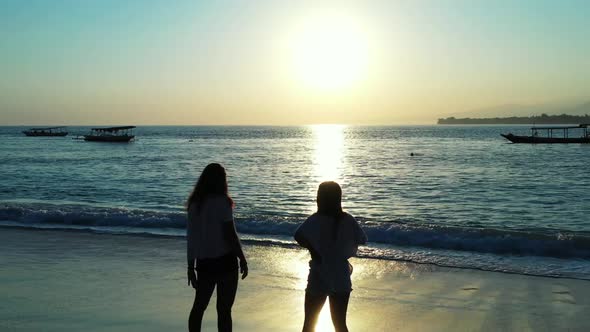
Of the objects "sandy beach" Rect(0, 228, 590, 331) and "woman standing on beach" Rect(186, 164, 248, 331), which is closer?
"woman standing on beach" Rect(186, 164, 248, 331)

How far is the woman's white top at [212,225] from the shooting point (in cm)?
524

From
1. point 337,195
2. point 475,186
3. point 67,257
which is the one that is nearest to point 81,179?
point 475,186

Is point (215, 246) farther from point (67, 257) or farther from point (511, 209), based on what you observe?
point (511, 209)

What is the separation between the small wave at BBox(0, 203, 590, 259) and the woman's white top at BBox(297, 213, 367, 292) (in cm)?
977

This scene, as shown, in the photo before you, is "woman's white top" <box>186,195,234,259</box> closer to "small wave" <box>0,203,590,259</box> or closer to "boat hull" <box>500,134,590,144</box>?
"small wave" <box>0,203,590,259</box>

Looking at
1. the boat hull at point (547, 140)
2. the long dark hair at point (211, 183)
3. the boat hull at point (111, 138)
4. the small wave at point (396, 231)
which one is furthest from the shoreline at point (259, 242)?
the boat hull at point (111, 138)

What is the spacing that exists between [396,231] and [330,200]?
11.0 m

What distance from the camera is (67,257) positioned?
11.2m

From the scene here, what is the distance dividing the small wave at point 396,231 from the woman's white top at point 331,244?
9.77m

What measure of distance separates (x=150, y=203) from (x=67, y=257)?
13.8 m

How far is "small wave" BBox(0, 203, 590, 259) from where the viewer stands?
→ 45.1 feet

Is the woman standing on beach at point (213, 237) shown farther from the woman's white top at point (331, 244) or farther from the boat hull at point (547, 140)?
the boat hull at point (547, 140)

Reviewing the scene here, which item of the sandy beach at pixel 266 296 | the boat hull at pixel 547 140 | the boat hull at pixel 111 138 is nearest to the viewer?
the sandy beach at pixel 266 296

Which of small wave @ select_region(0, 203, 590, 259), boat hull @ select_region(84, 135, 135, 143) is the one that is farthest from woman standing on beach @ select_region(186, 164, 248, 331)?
boat hull @ select_region(84, 135, 135, 143)
